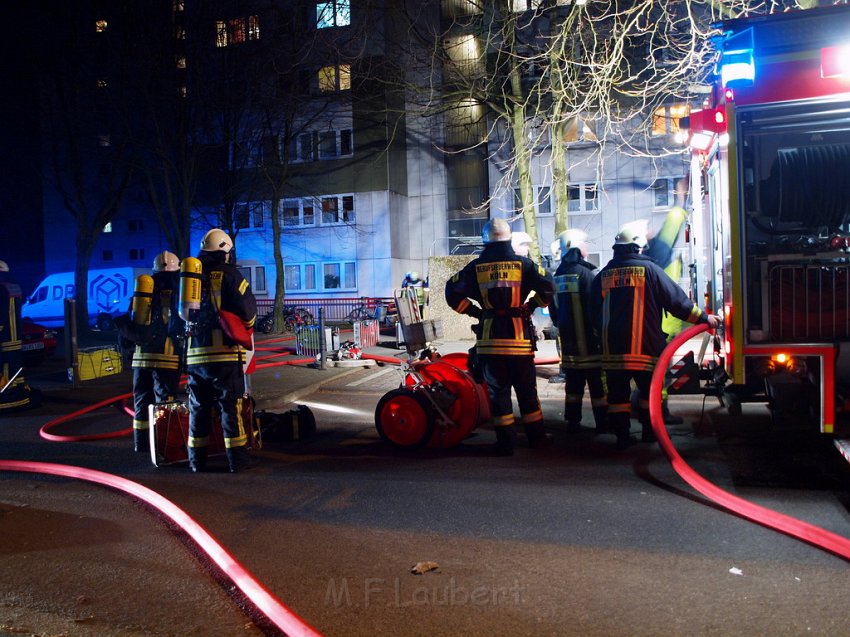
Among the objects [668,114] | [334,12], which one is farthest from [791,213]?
[668,114]

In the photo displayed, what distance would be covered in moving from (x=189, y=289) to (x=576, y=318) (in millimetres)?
3513

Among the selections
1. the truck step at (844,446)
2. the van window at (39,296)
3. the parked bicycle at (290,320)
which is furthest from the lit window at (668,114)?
the van window at (39,296)

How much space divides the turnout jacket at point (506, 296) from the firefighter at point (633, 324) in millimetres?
652

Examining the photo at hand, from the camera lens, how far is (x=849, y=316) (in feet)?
15.7

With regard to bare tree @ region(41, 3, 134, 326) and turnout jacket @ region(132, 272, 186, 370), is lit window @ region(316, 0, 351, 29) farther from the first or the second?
turnout jacket @ region(132, 272, 186, 370)

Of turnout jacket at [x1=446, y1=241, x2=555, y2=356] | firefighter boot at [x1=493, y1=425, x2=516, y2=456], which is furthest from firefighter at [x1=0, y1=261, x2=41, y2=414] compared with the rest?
firefighter boot at [x1=493, y1=425, x2=516, y2=456]

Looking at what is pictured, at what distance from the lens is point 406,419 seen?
20.2 feet

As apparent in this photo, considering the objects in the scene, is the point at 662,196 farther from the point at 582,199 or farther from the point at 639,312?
the point at 639,312

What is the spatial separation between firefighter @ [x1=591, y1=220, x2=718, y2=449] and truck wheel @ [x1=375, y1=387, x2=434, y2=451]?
1.62 meters

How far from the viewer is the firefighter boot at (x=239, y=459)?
5.72 m

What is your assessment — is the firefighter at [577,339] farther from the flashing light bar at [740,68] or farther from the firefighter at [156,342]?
the firefighter at [156,342]

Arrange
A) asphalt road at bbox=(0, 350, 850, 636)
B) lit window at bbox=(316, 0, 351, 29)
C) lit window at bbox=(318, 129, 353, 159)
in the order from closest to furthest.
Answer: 1. asphalt road at bbox=(0, 350, 850, 636)
2. lit window at bbox=(316, 0, 351, 29)
3. lit window at bbox=(318, 129, 353, 159)

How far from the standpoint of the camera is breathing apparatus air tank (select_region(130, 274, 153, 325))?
6582mm

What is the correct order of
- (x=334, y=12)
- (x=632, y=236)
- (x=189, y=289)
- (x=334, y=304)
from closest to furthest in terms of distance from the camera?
(x=189, y=289) → (x=632, y=236) → (x=334, y=12) → (x=334, y=304)
